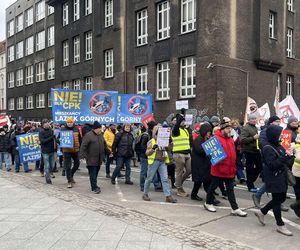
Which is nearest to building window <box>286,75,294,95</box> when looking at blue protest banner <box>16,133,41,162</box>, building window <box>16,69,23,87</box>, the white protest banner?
the white protest banner

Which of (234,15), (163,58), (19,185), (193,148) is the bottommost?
(19,185)

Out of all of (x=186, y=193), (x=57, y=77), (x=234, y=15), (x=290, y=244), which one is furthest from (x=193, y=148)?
(x=57, y=77)

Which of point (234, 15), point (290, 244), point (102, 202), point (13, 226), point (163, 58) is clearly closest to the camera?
point (290, 244)

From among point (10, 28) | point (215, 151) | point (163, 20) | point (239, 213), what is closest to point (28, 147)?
point (215, 151)

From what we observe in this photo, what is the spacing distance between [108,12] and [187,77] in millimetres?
10342

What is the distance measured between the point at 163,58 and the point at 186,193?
15.1 m

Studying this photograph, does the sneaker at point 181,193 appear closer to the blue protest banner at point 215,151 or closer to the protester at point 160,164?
the protester at point 160,164

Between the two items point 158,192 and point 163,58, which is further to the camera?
point 163,58

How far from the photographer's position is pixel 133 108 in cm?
1223

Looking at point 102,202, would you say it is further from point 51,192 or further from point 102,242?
point 102,242

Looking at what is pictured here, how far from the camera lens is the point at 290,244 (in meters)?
5.34

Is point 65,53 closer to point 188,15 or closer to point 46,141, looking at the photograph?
point 188,15

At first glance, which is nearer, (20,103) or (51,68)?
(51,68)

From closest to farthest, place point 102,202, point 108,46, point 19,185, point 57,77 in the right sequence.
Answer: point 102,202 → point 19,185 → point 108,46 → point 57,77
